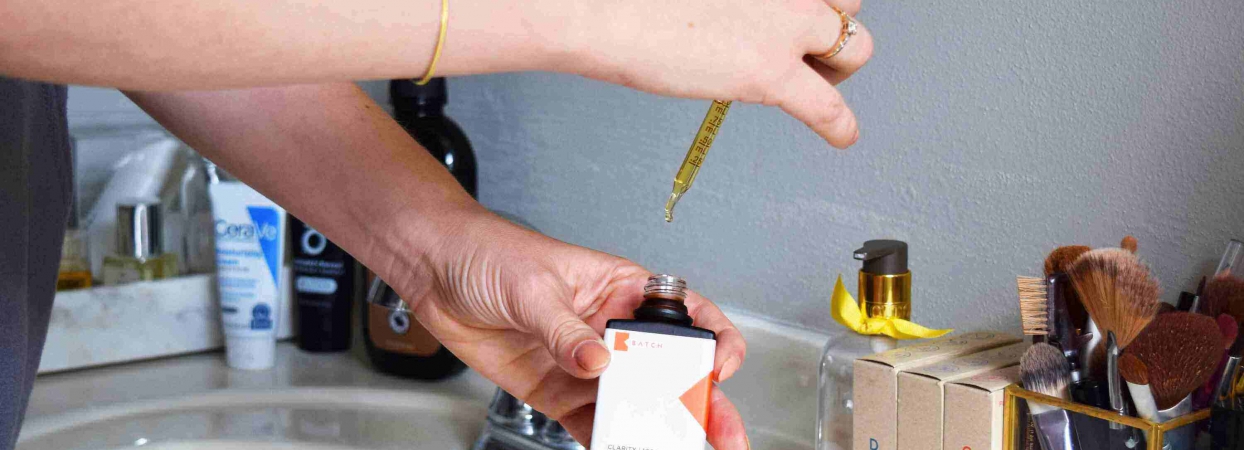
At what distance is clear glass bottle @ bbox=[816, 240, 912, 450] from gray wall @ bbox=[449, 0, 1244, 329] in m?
0.11

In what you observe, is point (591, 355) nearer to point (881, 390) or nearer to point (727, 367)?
point (727, 367)

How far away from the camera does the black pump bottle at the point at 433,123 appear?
110 centimetres

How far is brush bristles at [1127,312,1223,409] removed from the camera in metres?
0.53

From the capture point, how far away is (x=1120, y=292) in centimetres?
54

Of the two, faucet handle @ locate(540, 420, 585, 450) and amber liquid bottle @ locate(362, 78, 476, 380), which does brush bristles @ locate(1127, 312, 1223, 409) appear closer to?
faucet handle @ locate(540, 420, 585, 450)

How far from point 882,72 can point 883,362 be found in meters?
0.29

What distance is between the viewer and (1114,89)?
0.69 metres

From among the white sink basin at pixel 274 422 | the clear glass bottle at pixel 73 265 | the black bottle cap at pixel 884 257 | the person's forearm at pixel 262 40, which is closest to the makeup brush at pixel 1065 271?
the black bottle cap at pixel 884 257

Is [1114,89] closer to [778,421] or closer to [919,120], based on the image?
[919,120]

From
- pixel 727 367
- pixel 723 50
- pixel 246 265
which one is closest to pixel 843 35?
pixel 723 50

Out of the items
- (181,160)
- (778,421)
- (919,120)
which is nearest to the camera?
(919,120)

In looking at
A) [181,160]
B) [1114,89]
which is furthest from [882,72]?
[181,160]

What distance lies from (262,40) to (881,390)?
41 centimetres

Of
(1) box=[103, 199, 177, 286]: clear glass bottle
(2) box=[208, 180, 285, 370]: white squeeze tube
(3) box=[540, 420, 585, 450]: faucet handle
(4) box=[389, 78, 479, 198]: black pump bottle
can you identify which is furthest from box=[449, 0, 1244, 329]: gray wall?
(1) box=[103, 199, 177, 286]: clear glass bottle
